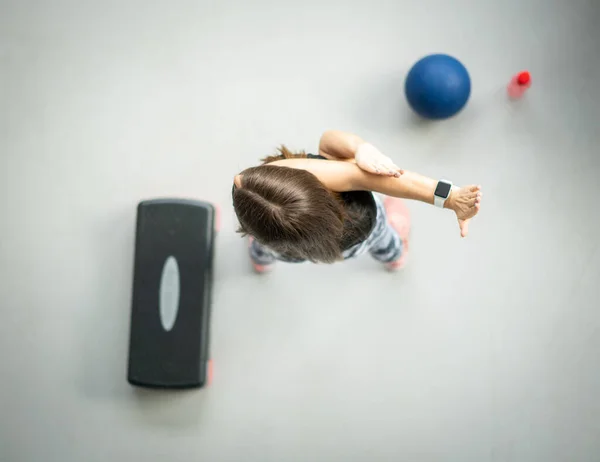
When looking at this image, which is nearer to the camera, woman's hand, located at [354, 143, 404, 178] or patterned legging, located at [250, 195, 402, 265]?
woman's hand, located at [354, 143, 404, 178]

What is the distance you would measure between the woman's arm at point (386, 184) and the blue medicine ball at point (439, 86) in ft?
1.73

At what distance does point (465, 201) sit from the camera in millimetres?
797

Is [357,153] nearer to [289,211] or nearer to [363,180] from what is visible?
[363,180]

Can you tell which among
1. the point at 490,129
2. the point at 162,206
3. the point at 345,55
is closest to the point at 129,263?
the point at 162,206

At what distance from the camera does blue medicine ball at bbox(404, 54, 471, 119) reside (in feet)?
4.24

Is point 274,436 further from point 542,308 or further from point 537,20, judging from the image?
point 537,20

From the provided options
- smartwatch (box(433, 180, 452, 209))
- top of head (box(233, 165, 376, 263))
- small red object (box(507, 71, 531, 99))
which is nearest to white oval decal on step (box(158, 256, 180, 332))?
top of head (box(233, 165, 376, 263))

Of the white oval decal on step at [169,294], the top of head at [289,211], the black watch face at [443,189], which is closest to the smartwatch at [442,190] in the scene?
the black watch face at [443,189]

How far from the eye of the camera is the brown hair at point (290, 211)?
79 centimetres

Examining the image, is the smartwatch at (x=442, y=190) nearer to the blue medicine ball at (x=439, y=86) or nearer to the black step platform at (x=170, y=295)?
the blue medicine ball at (x=439, y=86)

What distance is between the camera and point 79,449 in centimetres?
141

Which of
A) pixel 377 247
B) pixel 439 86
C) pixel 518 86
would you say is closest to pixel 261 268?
pixel 377 247

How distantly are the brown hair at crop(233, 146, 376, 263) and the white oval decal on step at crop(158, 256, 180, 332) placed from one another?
21.2 inches

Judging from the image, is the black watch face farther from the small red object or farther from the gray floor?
the small red object
